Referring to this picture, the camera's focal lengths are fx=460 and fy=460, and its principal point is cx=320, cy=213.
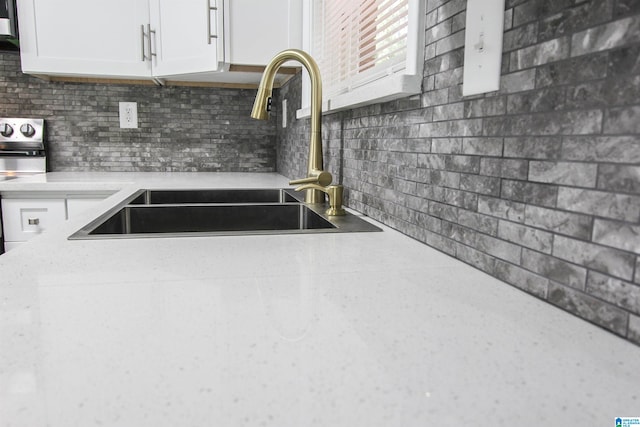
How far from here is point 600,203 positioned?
51cm

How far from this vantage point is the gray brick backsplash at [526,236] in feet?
1.94

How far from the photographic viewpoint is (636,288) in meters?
0.46

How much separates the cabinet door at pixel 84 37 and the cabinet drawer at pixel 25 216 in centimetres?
73

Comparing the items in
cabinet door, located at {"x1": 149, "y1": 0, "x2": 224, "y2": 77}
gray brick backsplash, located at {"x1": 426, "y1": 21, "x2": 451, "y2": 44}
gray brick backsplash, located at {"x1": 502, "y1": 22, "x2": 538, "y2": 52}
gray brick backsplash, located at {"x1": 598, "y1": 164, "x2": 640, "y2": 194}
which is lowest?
gray brick backsplash, located at {"x1": 598, "y1": 164, "x2": 640, "y2": 194}

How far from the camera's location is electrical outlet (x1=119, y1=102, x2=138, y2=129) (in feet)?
8.80

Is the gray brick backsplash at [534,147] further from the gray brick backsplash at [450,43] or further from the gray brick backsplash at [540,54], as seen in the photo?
the gray brick backsplash at [450,43]

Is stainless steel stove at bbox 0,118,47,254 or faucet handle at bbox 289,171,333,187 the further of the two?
stainless steel stove at bbox 0,118,47,254

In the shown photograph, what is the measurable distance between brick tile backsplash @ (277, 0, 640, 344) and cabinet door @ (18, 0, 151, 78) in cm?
189

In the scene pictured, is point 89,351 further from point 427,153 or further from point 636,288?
point 427,153

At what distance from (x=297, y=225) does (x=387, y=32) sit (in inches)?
24.7

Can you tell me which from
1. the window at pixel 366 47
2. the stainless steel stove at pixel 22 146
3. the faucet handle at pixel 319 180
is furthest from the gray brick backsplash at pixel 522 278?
the stainless steel stove at pixel 22 146

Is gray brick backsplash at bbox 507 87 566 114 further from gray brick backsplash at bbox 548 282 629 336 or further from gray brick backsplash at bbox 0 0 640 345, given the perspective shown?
gray brick backsplash at bbox 548 282 629 336

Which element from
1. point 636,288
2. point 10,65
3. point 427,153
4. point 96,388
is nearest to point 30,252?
point 96,388

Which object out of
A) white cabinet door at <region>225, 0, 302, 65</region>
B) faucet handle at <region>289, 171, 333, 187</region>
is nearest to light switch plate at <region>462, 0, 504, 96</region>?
faucet handle at <region>289, 171, 333, 187</region>
